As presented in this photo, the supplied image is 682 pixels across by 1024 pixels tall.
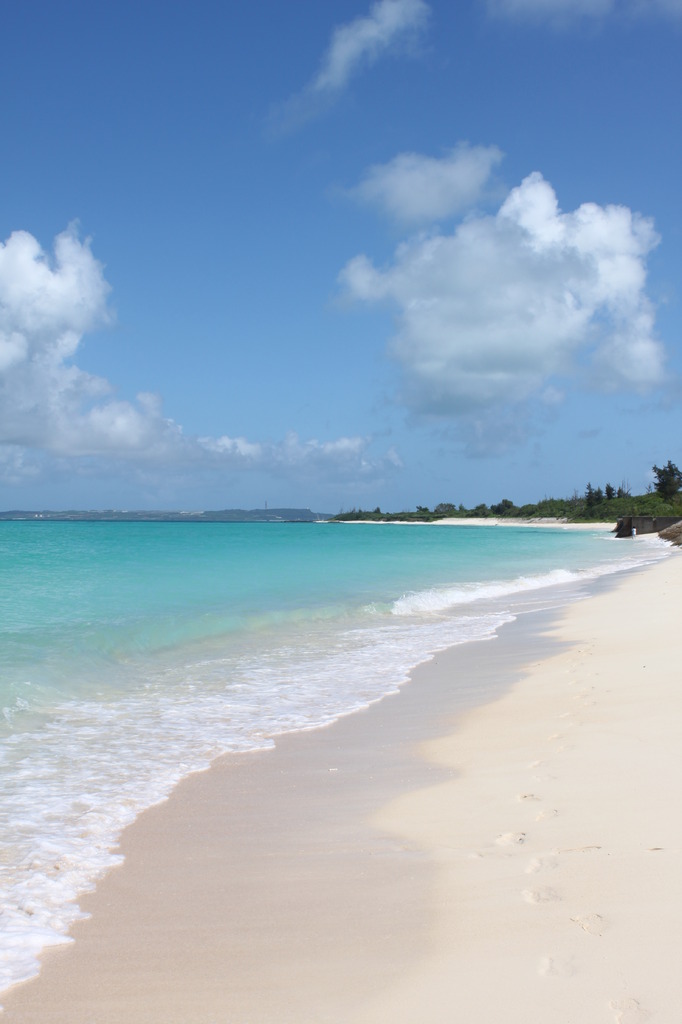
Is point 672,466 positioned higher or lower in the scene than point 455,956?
higher

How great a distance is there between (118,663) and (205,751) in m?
5.07

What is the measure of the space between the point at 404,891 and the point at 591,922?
867 mm

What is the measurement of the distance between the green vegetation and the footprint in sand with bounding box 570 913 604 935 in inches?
2975

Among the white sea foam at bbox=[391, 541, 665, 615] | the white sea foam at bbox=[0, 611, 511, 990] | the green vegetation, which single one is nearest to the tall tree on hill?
the green vegetation

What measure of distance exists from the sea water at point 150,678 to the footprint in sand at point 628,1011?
217 cm

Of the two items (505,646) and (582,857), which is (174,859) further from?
(505,646)

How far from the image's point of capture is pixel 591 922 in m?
2.87

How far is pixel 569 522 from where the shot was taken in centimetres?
12425

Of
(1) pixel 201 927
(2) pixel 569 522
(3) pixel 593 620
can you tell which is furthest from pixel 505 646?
(2) pixel 569 522

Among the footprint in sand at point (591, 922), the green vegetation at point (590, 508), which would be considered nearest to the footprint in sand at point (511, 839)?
the footprint in sand at point (591, 922)

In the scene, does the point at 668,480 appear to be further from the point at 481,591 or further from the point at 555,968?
the point at 555,968

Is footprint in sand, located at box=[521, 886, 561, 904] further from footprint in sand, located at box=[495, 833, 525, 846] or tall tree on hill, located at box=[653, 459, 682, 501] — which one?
tall tree on hill, located at box=[653, 459, 682, 501]

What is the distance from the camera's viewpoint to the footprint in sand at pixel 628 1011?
229 cm

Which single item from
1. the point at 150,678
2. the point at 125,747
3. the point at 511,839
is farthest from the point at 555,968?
the point at 150,678
